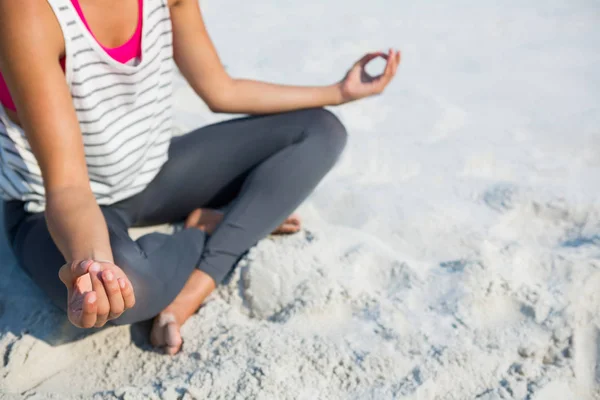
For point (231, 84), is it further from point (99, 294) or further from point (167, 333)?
point (99, 294)

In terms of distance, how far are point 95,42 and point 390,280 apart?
2.69 ft

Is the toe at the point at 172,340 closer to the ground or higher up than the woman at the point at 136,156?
closer to the ground

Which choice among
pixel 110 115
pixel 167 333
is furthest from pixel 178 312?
pixel 110 115

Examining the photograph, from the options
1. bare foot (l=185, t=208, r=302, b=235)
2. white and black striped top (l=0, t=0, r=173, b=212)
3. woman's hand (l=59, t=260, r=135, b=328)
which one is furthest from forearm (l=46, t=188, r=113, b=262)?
bare foot (l=185, t=208, r=302, b=235)

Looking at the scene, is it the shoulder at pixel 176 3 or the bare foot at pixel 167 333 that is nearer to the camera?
the bare foot at pixel 167 333

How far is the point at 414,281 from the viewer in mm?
1657

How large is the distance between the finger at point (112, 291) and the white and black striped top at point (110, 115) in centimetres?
54

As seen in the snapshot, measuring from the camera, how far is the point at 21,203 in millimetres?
1651

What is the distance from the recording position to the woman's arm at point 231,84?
1756 mm

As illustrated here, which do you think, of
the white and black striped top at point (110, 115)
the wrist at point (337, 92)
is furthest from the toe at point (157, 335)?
the wrist at point (337, 92)

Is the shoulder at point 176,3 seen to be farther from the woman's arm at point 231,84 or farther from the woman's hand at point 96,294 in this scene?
the woman's hand at point 96,294

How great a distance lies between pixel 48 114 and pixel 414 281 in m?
0.86

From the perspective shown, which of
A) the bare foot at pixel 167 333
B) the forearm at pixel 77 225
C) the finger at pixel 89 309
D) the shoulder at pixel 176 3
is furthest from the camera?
the shoulder at pixel 176 3

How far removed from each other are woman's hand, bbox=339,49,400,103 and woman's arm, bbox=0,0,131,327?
2.59ft
